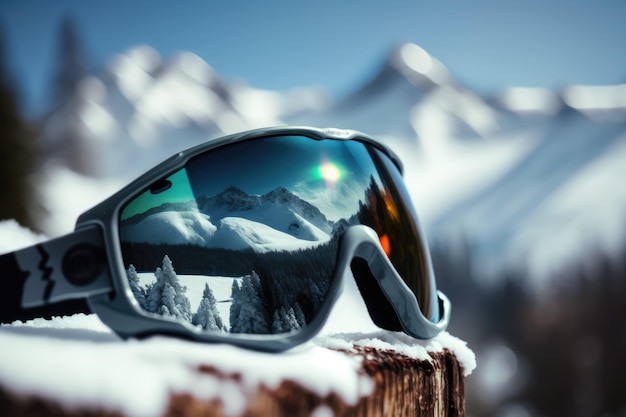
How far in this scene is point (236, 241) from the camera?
2.95 feet

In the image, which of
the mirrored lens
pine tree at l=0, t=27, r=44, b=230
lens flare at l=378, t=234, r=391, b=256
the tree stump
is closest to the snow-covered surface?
the tree stump

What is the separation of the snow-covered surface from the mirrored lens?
0.13 metres

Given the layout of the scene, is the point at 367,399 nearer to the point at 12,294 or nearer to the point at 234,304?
the point at 234,304

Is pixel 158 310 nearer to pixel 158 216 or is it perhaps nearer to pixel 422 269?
pixel 158 216

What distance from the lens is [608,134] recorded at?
3278 centimetres

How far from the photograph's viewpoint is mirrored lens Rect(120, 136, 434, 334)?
2.90 feet

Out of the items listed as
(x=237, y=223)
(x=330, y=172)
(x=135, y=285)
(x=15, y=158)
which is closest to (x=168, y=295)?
(x=135, y=285)

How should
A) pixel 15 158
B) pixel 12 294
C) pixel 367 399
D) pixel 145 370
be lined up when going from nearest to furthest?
1. pixel 145 370
2. pixel 367 399
3. pixel 12 294
4. pixel 15 158

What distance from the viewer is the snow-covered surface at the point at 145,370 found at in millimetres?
511

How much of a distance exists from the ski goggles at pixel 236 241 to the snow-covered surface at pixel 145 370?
10 cm

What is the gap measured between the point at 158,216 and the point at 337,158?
1.12 ft

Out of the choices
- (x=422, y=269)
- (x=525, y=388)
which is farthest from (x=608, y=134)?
(x=422, y=269)

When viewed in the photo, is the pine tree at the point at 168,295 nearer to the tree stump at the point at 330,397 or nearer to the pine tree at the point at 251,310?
the pine tree at the point at 251,310

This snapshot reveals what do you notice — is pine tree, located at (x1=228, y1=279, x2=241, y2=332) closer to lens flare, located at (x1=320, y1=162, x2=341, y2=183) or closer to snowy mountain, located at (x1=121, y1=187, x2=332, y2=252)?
snowy mountain, located at (x1=121, y1=187, x2=332, y2=252)
